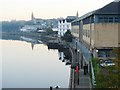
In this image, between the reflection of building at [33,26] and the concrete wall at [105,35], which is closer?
the concrete wall at [105,35]

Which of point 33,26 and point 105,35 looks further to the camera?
point 33,26

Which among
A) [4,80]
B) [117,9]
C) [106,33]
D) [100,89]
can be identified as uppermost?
[117,9]

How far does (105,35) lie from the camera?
11914 mm

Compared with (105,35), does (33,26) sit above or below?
below

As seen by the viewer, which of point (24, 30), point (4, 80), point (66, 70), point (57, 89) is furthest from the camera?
point (24, 30)

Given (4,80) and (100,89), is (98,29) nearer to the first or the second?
(4,80)

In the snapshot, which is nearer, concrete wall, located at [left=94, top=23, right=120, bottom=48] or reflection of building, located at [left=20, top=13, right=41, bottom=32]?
concrete wall, located at [left=94, top=23, right=120, bottom=48]

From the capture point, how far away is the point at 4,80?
1375 centimetres

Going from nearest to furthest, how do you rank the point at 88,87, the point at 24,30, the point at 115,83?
1. the point at 115,83
2. the point at 88,87
3. the point at 24,30

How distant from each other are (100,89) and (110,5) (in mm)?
6691

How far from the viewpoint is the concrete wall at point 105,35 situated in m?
11.8

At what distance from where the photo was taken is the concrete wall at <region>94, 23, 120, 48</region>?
11.8m

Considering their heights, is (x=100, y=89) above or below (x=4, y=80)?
above

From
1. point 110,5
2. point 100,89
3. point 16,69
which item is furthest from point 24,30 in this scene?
point 100,89
